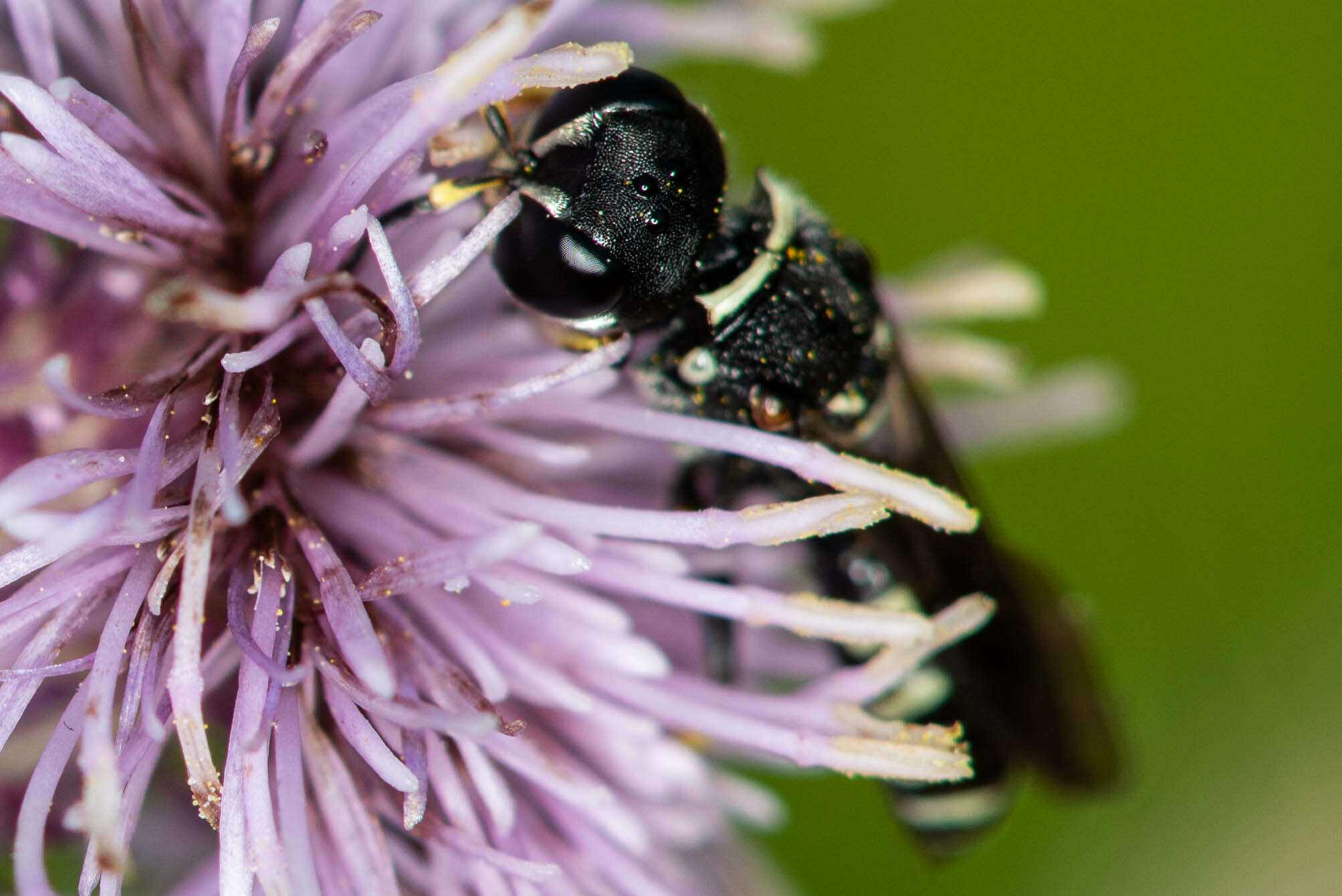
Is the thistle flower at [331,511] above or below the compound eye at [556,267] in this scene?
below

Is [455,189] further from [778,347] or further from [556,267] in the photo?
[778,347]

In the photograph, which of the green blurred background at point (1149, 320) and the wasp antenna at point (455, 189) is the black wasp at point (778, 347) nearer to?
the wasp antenna at point (455, 189)

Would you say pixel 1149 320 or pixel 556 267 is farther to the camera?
pixel 1149 320

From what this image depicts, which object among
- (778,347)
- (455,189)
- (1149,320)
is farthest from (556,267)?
(1149,320)

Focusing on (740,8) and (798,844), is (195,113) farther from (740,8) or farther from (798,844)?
(798,844)

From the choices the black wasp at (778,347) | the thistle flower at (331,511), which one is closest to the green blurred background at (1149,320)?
the black wasp at (778,347)

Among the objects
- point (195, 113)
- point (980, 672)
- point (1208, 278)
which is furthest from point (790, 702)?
point (1208, 278)

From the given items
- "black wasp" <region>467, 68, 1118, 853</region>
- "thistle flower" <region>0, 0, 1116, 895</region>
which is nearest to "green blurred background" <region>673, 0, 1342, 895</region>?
"black wasp" <region>467, 68, 1118, 853</region>
